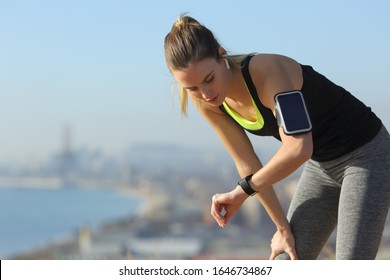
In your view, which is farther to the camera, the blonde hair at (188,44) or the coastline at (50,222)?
the coastline at (50,222)

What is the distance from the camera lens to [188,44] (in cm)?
219

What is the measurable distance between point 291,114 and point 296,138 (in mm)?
78

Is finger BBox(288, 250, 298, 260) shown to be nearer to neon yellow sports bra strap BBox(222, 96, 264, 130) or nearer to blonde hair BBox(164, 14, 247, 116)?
neon yellow sports bra strap BBox(222, 96, 264, 130)

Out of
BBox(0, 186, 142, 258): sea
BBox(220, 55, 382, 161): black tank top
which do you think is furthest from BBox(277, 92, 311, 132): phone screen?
BBox(0, 186, 142, 258): sea

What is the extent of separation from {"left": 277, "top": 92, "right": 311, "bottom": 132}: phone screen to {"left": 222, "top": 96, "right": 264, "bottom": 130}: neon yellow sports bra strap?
0.15 meters

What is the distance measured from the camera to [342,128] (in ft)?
7.89

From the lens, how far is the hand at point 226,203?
7.63ft

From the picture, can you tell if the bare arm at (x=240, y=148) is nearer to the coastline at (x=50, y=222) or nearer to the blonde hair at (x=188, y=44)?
the blonde hair at (x=188, y=44)

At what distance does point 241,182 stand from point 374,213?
447mm

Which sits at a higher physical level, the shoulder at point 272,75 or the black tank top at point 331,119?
the shoulder at point 272,75

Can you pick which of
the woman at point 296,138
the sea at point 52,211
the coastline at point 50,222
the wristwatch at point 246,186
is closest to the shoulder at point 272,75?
the woman at point 296,138

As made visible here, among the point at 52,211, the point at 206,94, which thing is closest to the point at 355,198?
the point at 206,94
